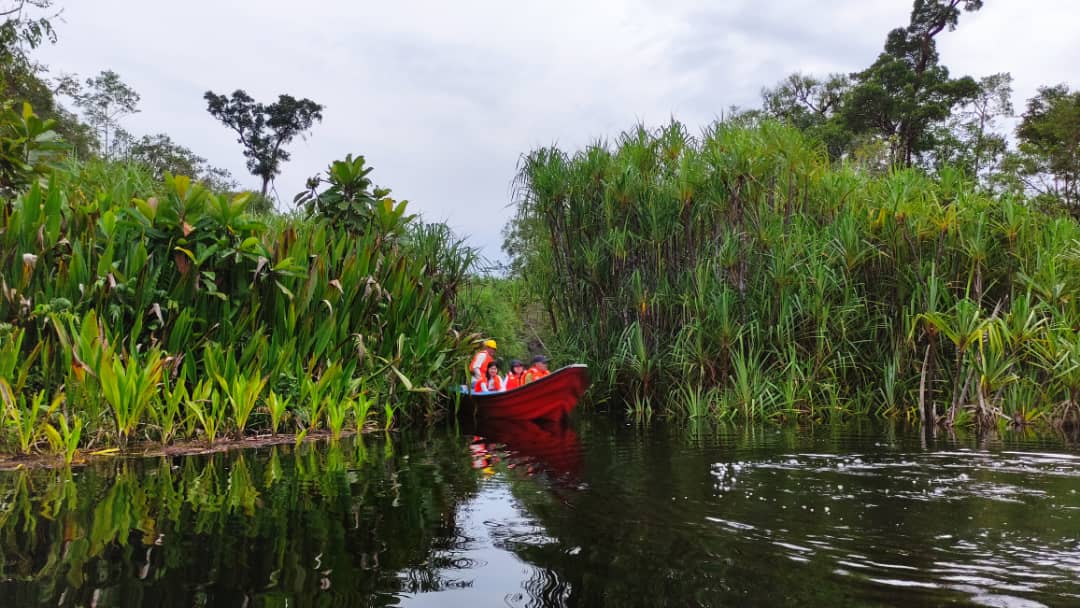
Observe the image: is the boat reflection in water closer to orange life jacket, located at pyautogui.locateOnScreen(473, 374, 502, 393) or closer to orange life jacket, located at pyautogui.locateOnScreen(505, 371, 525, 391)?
orange life jacket, located at pyautogui.locateOnScreen(473, 374, 502, 393)

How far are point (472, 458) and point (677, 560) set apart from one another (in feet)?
10.2

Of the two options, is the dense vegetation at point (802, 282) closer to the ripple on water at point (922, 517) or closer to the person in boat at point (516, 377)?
the person in boat at point (516, 377)

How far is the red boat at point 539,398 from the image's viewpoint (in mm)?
8523

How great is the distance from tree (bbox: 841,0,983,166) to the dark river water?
2782 cm

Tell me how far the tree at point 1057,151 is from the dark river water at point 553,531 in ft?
74.5

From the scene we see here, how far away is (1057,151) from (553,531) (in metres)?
28.1

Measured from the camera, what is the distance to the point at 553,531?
322 cm

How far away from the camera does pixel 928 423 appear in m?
7.67

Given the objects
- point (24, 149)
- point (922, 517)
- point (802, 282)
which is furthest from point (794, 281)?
point (24, 149)

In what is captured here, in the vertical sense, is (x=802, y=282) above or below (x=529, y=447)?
above

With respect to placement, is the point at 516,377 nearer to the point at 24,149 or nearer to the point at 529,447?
the point at 529,447

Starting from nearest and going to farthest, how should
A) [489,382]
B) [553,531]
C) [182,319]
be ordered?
1. [553,531]
2. [182,319]
3. [489,382]

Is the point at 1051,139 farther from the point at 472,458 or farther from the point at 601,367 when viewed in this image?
the point at 472,458

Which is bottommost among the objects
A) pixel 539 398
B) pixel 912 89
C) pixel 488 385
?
pixel 539 398
